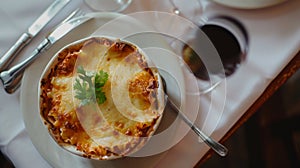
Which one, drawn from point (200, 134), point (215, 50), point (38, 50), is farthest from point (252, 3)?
point (38, 50)

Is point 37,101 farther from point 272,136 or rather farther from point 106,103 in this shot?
point 272,136

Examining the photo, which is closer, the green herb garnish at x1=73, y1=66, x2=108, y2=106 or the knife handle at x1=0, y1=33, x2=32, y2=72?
the green herb garnish at x1=73, y1=66, x2=108, y2=106

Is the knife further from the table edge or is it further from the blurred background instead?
the blurred background

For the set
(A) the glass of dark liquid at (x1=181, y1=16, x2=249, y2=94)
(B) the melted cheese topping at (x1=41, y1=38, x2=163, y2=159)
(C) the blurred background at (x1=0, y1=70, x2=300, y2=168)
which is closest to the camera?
(B) the melted cheese topping at (x1=41, y1=38, x2=163, y2=159)

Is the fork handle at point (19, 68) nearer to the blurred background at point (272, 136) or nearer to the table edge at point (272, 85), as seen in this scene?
the table edge at point (272, 85)

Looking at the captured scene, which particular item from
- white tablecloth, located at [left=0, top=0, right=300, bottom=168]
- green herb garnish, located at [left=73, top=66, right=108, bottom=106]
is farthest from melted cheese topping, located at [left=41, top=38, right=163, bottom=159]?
white tablecloth, located at [left=0, top=0, right=300, bottom=168]

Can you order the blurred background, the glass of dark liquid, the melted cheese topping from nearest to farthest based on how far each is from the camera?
the melted cheese topping → the glass of dark liquid → the blurred background

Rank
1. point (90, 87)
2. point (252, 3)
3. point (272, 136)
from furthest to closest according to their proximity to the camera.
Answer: point (272, 136), point (252, 3), point (90, 87)
